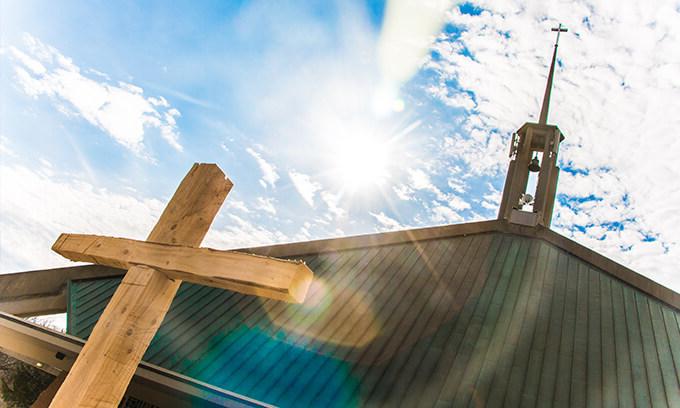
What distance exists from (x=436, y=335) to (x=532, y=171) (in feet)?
26.2

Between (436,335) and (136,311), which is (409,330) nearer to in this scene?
(436,335)

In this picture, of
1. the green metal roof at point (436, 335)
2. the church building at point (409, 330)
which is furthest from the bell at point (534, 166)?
the green metal roof at point (436, 335)

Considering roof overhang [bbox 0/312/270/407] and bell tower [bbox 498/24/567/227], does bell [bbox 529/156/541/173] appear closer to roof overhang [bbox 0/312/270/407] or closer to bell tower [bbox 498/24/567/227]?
bell tower [bbox 498/24/567/227]

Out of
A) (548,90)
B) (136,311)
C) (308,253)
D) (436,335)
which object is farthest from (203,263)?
(548,90)

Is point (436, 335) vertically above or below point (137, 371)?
above

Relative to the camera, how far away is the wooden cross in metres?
2.57

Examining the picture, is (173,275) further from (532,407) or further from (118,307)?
(532,407)

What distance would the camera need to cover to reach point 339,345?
6828 millimetres

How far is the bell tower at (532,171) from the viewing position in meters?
11.2

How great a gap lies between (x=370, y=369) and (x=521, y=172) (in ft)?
28.1

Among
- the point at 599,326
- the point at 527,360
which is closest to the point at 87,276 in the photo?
the point at 527,360

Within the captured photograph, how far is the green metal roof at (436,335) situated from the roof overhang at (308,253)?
0.26m

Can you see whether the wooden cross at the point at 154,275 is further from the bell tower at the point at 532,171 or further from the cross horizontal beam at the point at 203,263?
the bell tower at the point at 532,171

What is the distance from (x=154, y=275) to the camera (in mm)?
2953
